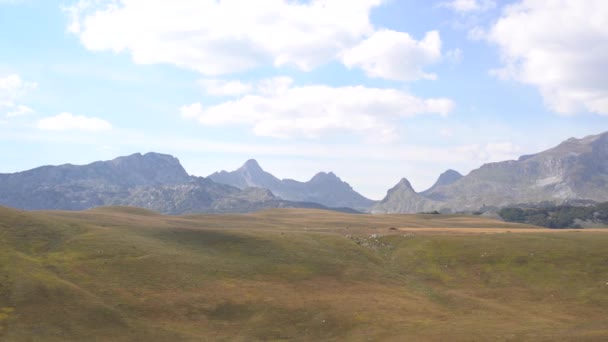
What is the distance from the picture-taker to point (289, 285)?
80.7m

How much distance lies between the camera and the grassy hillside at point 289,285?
61250 millimetres

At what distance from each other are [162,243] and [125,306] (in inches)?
1278

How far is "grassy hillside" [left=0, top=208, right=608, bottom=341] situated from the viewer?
2411 inches

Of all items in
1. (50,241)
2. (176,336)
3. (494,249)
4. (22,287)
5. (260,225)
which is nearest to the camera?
(176,336)

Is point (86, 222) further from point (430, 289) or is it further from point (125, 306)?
point (430, 289)

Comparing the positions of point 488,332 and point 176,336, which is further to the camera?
point 176,336

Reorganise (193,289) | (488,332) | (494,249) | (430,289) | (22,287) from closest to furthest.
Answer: (488,332) → (22,287) → (193,289) → (430,289) → (494,249)

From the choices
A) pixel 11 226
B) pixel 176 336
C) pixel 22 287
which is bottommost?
pixel 176 336

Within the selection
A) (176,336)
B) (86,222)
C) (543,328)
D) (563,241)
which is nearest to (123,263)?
(176,336)

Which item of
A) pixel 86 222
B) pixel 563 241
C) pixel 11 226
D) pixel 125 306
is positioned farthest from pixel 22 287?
pixel 563 241

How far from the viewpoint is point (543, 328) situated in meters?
56.6

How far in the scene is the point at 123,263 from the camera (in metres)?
A: 83.2

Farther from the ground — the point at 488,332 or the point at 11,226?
the point at 11,226

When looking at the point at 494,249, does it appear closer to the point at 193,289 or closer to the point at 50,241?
the point at 193,289
